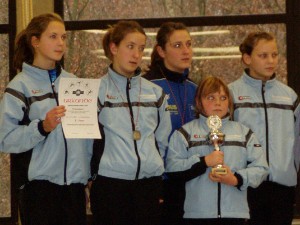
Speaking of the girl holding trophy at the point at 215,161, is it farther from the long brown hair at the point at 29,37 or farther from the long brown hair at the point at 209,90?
the long brown hair at the point at 29,37

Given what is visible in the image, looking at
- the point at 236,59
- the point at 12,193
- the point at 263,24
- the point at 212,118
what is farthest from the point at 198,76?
the point at 12,193

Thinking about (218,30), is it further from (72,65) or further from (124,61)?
(124,61)

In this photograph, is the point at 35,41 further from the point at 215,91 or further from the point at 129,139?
the point at 215,91

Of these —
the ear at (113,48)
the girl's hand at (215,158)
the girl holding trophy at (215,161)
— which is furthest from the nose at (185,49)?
the girl's hand at (215,158)

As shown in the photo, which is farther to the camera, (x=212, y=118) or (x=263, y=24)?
(x=263, y=24)

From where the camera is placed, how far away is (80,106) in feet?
13.4

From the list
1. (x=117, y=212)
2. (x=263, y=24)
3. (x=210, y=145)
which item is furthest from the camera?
(x=263, y=24)

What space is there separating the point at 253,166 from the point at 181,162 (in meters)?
0.49

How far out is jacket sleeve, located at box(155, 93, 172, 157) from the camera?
14.2 feet

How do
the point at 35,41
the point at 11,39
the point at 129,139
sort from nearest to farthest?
1. the point at 129,139
2. the point at 35,41
3. the point at 11,39

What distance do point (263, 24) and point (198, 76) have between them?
765 mm

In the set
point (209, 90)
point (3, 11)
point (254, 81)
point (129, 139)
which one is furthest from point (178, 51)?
point (3, 11)

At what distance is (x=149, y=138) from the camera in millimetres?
4199

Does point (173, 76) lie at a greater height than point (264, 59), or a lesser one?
lesser
